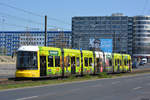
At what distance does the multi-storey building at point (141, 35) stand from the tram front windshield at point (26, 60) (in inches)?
5144

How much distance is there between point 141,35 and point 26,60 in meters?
135

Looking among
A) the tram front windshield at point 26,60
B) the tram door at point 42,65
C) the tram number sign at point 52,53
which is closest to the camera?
the tram front windshield at point 26,60

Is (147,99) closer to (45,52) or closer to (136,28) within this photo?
(45,52)

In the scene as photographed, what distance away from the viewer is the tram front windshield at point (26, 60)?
24188 millimetres

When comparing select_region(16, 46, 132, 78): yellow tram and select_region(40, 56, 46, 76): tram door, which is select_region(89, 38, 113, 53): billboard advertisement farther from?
select_region(40, 56, 46, 76): tram door

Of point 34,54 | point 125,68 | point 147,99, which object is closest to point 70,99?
point 147,99

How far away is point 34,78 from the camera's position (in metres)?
25.5

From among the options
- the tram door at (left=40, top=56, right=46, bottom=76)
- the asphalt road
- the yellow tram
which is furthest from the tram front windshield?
the asphalt road

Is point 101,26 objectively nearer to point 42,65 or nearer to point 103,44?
point 103,44

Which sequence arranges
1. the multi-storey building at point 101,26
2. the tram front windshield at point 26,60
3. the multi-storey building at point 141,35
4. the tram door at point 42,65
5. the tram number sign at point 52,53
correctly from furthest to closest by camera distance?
the multi-storey building at point 101,26
the multi-storey building at point 141,35
the tram number sign at point 52,53
the tram door at point 42,65
the tram front windshield at point 26,60


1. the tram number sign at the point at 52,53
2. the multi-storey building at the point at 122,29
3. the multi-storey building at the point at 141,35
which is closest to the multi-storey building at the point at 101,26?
the multi-storey building at the point at 122,29

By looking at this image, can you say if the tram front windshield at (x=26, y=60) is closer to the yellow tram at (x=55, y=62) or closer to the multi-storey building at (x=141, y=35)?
the yellow tram at (x=55, y=62)

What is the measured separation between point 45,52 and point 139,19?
135m

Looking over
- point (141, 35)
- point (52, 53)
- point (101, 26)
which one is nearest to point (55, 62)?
point (52, 53)
